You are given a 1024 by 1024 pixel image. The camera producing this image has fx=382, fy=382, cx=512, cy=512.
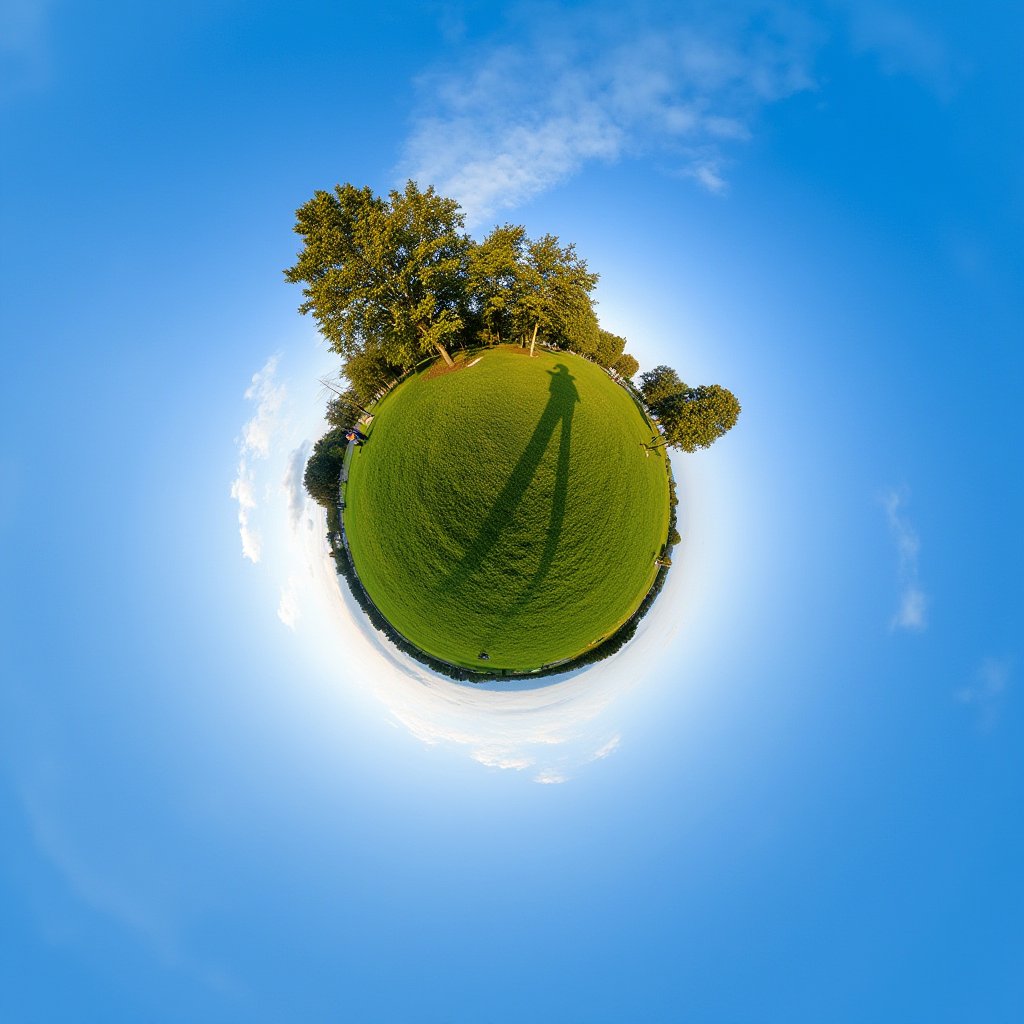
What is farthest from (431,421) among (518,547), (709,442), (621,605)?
(709,442)

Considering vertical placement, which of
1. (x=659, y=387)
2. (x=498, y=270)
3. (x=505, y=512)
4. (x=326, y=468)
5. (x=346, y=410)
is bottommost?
(x=505, y=512)

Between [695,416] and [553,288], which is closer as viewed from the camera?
Result: [553,288]

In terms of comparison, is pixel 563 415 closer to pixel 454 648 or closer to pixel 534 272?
pixel 534 272

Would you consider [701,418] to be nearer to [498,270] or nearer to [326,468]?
[498,270]

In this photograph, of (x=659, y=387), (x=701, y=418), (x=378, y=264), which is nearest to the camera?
(x=378, y=264)

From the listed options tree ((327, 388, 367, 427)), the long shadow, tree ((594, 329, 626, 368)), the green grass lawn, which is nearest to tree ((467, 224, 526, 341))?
the green grass lawn

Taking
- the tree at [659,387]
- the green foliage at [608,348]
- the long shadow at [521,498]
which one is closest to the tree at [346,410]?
the long shadow at [521,498]

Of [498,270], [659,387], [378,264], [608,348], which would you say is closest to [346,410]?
[378,264]

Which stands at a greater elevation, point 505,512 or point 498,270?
point 498,270
